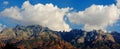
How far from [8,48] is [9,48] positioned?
0.56 m

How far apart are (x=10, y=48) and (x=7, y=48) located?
5.85 ft

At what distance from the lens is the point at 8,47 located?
14888cm

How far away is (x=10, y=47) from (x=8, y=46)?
72.1 inches

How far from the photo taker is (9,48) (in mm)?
147750

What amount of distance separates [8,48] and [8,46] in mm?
1888

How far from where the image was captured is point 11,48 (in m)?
148

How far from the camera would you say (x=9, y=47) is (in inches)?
5861

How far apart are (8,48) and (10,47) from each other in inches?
45.4

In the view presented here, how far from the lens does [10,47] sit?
5837 inches

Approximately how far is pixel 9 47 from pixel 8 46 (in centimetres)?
101

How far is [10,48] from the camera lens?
147 meters

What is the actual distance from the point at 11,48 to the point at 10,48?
0.51 meters
